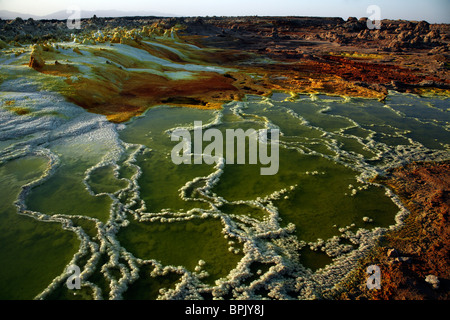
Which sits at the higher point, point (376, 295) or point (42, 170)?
point (42, 170)

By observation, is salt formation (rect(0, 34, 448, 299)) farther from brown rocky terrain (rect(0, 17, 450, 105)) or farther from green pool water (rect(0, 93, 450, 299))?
brown rocky terrain (rect(0, 17, 450, 105))

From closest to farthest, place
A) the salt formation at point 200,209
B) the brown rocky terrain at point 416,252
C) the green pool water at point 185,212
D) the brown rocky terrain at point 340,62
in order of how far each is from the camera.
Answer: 1. the brown rocky terrain at point 416,252
2. the salt formation at point 200,209
3. the green pool water at point 185,212
4. the brown rocky terrain at point 340,62

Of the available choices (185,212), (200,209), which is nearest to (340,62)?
(200,209)

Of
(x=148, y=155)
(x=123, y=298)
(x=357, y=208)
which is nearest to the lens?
(x=123, y=298)

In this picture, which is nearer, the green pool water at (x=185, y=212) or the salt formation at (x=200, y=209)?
the salt formation at (x=200, y=209)

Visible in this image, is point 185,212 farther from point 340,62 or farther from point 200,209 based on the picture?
point 340,62

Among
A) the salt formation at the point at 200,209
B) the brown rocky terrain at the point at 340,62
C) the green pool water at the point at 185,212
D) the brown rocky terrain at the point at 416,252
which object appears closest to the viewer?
the brown rocky terrain at the point at 416,252

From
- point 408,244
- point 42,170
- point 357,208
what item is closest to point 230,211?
point 357,208

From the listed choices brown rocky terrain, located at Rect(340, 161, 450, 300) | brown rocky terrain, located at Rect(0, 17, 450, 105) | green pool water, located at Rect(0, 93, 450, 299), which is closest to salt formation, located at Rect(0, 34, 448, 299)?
green pool water, located at Rect(0, 93, 450, 299)

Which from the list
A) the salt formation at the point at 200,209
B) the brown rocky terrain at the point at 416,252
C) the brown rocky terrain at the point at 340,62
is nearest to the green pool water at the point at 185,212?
the salt formation at the point at 200,209

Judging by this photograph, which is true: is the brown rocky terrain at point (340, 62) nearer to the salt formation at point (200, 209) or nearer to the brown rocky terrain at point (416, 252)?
the salt formation at point (200, 209)
